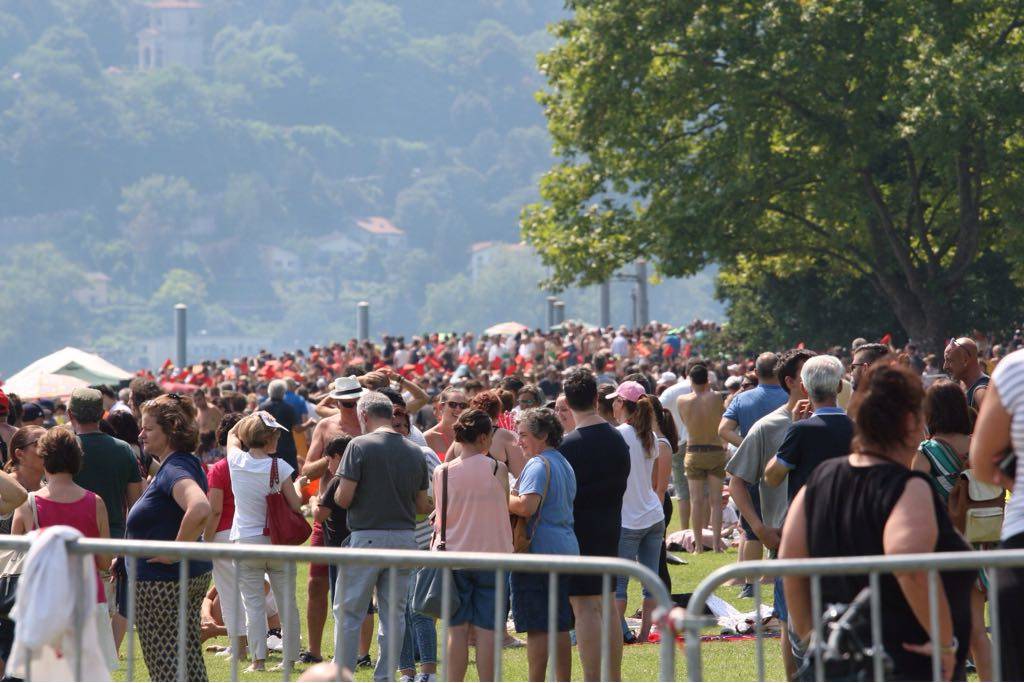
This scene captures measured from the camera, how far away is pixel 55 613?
4812mm

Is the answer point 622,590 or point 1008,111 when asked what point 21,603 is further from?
point 1008,111

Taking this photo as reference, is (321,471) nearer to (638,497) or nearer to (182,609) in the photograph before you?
(638,497)

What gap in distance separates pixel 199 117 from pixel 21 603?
185245mm

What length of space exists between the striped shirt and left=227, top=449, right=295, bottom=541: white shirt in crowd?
4.69 metres

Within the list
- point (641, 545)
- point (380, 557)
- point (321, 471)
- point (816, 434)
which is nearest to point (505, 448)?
point (641, 545)

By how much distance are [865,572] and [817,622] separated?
21 cm

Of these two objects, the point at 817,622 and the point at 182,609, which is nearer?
the point at 817,622

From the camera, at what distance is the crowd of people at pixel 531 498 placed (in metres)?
4.54

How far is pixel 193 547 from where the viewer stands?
494cm

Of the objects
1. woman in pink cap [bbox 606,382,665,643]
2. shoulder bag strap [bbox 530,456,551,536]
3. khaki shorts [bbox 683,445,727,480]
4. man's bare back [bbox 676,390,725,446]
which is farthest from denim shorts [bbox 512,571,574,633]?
khaki shorts [bbox 683,445,727,480]

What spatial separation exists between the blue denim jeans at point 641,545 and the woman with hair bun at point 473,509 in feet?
4.83

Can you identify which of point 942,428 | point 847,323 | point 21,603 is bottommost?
point 21,603

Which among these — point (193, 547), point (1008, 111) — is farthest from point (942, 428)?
point (1008, 111)

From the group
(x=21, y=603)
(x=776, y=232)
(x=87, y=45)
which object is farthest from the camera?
(x=87, y=45)
